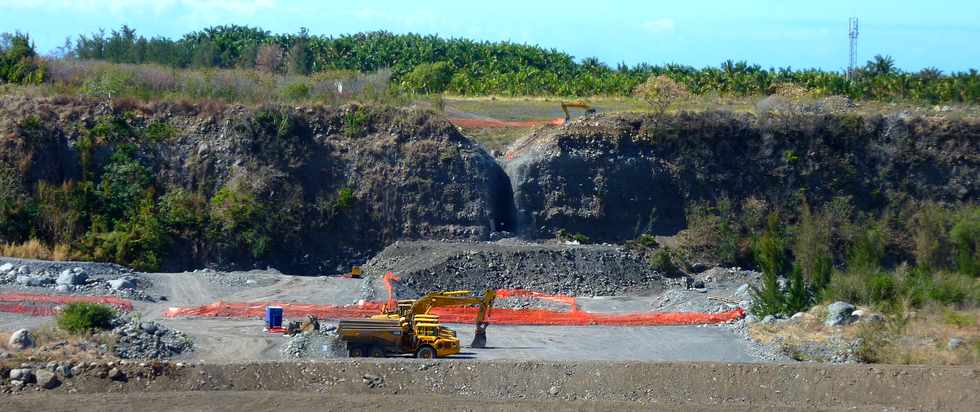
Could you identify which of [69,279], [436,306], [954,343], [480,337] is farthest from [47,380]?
[954,343]

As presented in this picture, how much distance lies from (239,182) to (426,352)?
18739 mm

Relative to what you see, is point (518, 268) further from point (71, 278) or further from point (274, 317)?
point (71, 278)

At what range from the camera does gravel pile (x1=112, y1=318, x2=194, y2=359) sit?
2572 cm

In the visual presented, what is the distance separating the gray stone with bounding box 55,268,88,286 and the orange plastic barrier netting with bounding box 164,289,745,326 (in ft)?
11.5

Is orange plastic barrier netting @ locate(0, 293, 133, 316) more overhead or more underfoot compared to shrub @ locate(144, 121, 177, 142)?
more underfoot

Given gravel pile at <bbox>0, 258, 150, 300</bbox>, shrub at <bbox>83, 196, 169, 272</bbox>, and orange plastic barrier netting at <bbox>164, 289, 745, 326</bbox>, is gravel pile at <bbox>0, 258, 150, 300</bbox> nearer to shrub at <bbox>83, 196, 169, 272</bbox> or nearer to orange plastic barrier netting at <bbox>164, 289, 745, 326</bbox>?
orange plastic barrier netting at <bbox>164, 289, 745, 326</bbox>

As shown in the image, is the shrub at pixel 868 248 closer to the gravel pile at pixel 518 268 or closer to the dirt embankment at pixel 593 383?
the gravel pile at pixel 518 268

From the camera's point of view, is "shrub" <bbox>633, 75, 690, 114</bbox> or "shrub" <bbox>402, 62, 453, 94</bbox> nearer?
"shrub" <bbox>633, 75, 690, 114</bbox>

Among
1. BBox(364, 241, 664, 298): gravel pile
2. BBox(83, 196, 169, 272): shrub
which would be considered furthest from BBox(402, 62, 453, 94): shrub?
BBox(364, 241, 664, 298): gravel pile

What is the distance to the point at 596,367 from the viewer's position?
23469mm

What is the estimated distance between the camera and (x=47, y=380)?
864 inches

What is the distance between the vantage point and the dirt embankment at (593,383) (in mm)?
22312

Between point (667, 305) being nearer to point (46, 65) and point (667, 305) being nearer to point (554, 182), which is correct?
point (554, 182)

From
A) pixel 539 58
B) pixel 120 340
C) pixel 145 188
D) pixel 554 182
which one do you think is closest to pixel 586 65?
pixel 539 58
